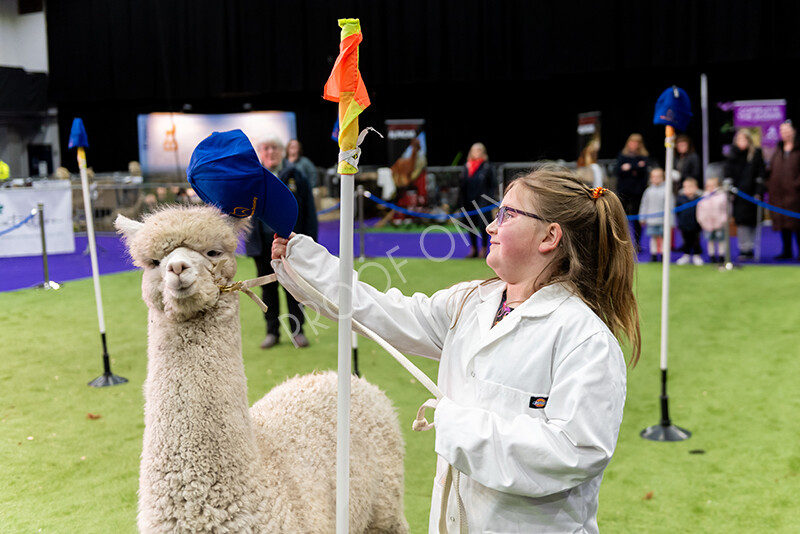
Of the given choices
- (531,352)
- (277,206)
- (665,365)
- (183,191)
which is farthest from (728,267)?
(277,206)

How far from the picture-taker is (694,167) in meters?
9.55

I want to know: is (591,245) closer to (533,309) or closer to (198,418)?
(533,309)

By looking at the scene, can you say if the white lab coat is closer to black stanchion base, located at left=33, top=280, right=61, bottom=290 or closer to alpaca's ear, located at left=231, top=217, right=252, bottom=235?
alpaca's ear, located at left=231, top=217, right=252, bottom=235

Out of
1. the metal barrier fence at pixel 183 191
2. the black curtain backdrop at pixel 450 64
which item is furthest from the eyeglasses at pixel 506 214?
the black curtain backdrop at pixel 450 64

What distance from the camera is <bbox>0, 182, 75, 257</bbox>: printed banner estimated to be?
6.84 m

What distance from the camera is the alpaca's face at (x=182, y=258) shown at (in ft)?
5.35

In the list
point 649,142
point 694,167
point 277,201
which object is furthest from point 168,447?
point 649,142

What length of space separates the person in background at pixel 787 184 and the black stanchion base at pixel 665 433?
639 cm

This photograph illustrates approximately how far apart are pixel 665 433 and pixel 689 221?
5962 mm

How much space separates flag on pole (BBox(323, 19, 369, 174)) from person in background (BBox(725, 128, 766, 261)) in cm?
899

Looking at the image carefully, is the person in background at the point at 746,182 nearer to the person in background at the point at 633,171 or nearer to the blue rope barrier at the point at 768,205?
the blue rope barrier at the point at 768,205

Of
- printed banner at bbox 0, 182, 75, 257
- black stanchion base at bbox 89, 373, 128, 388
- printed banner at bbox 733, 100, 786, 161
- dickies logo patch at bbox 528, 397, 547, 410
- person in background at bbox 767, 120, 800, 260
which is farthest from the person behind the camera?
printed banner at bbox 733, 100, 786, 161

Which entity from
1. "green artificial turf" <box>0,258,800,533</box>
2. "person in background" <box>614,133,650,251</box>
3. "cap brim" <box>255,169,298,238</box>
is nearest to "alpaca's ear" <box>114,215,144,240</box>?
"cap brim" <box>255,169,298,238</box>

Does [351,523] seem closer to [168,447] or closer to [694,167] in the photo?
[168,447]
